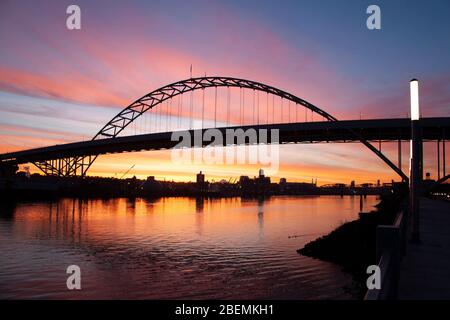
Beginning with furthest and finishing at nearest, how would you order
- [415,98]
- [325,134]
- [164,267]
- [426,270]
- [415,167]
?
1. [325,134]
2. [164,267]
3. [415,167]
4. [415,98]
5. [426,270]

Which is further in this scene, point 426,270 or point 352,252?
point 352,252

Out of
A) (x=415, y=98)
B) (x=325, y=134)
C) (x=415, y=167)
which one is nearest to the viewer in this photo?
(x=415, y=98)

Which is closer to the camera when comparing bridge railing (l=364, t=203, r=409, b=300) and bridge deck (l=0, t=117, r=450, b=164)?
bridge railing (l=364, t=203, r=409, b=300)

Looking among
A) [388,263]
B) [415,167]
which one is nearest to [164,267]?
[415,167]

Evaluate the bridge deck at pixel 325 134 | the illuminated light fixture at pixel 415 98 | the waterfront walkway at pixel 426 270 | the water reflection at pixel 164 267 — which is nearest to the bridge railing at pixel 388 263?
the waterfront walkway at pixel 426 270

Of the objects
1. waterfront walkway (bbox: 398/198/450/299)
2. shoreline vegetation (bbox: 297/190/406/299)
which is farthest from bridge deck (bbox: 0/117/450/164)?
waterfront walkway (bbox: 398/198/450/299)

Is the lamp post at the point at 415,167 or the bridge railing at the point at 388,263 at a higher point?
the lamp post at the point at 415,167

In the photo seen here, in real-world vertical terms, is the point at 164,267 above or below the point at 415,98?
below

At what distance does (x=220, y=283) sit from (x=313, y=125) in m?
38.1

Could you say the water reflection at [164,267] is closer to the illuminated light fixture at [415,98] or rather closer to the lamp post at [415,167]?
the lamp post at [415,167]

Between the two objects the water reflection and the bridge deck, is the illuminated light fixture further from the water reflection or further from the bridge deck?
the bridge deck

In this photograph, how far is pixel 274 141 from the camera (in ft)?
190

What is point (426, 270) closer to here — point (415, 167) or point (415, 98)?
point (415, 167)
